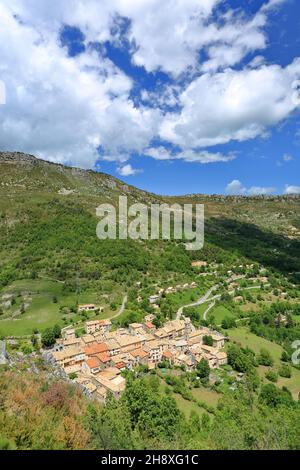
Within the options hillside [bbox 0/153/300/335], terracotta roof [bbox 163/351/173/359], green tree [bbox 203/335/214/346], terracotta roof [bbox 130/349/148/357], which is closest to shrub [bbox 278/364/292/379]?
green tree [bbox 203/335/214/346]

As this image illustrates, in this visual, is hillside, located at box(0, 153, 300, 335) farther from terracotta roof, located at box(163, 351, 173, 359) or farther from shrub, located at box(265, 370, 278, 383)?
shrub, located at box(265, 370, 278, 383)

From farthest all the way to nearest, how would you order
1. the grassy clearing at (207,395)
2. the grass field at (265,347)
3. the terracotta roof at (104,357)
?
Result: 1. the grass field at (265,347)
2. the terracotta roof at (104,357)
3. the grassy clearing at (207,395)

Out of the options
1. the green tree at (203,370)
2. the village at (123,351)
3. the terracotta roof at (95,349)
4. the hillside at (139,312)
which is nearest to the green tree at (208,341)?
the village at (123,351)

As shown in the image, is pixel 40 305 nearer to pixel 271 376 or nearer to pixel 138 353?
pixel 138 353

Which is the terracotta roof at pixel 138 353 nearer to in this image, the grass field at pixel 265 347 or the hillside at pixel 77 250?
the hillside at pixel 77 250

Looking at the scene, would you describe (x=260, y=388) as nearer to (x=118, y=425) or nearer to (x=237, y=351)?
(x=237, y=351)

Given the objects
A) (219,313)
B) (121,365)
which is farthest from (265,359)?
(121,365)
